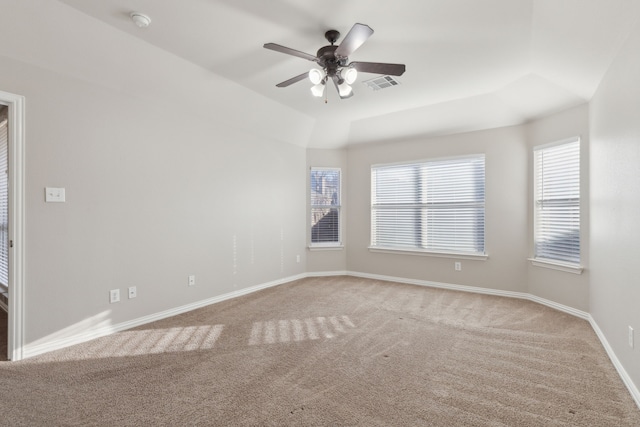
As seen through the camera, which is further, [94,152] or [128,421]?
[94,152]

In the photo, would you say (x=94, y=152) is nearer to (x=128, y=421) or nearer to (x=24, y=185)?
(x=24, y=185)

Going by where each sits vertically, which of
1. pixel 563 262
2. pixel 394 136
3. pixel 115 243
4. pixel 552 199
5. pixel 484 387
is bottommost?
pixel 484 387

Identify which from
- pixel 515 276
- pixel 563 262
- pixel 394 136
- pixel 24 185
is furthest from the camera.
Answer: pixel 394 136

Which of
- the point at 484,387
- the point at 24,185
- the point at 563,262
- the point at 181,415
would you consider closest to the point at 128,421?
the point at 181,415

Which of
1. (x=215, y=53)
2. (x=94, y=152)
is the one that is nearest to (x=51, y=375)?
(x=94, y=152)

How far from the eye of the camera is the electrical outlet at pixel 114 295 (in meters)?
3.11

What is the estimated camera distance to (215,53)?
122 inches

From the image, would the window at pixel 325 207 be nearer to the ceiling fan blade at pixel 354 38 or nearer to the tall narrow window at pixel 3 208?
the ceiling fan blade at pixel 354 38

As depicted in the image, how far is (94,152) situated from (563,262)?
17.6 ft

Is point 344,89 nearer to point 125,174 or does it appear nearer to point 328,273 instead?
point 125,174

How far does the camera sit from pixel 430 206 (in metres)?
5.23

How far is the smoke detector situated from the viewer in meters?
2.47

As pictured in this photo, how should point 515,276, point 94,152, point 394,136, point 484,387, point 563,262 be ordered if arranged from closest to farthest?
point 484,387
point 94,152
point 563,262
point 515,276
point 394,136

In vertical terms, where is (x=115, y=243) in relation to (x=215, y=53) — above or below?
below
